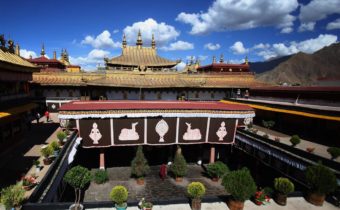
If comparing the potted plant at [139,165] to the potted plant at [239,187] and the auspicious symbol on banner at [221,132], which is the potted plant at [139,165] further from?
the potted plant at [239,187]

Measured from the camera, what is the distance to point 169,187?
63.5ft

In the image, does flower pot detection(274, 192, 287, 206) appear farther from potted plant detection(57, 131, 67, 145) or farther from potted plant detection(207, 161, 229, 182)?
potted plant detection(57, 131, 67, 145)

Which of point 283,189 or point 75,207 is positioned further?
point 283,189

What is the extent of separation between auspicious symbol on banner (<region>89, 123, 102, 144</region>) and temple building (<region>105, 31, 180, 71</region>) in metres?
14.6

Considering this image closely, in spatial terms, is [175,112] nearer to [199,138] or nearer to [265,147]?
[199,138]

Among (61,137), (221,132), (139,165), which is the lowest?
(139,165)

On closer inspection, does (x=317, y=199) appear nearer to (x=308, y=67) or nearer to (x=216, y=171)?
(x=216, y=171)

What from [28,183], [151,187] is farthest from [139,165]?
[28,183]

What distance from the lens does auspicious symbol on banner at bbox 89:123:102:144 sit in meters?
18.7

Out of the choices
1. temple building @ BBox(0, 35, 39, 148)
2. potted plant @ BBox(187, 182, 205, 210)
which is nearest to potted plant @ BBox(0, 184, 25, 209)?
temple building @ BBox(0, 35, 39, 148)

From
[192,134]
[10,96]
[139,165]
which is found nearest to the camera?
[10,96]

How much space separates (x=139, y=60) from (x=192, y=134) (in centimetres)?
1868

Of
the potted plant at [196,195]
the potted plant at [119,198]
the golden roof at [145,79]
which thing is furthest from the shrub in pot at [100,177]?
the golden roof at [145,79]

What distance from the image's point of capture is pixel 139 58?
35.5 meters
